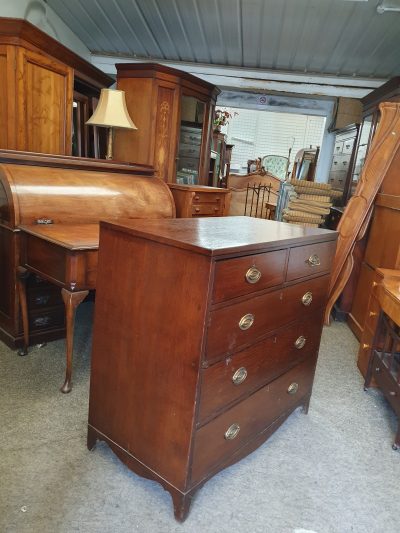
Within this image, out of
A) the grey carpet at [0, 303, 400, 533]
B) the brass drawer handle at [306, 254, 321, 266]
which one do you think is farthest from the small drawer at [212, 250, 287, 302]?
the grey carpet at [0, 303, 400, 533]

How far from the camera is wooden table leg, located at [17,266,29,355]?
223cm

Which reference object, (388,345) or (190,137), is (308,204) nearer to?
(190,137)

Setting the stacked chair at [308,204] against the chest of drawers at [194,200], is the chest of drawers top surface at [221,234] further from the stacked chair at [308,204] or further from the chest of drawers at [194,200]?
the stacked chair at [308,204]

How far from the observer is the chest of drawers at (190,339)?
1240mm

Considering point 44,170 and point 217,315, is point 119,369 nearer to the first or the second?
point 217,315

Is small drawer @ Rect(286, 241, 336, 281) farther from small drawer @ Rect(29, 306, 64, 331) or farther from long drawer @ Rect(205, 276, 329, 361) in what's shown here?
small drawer @ Rect(29, 306, 64, 331)

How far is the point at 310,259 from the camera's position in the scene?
5.55 feet

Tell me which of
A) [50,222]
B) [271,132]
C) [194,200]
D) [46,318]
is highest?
[271,132]

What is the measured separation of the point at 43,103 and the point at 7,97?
364 millimetres

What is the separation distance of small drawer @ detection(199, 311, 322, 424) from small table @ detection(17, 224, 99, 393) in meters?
0.88

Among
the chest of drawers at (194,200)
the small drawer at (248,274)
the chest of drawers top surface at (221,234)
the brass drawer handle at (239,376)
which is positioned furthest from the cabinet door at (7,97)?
the brass drawer handle at (239,376)

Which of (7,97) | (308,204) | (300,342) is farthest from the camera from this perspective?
(308,204)

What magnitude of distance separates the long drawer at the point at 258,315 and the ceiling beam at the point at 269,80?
16.1 ft

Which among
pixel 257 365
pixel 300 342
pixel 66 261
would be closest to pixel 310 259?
pixel 300 342
